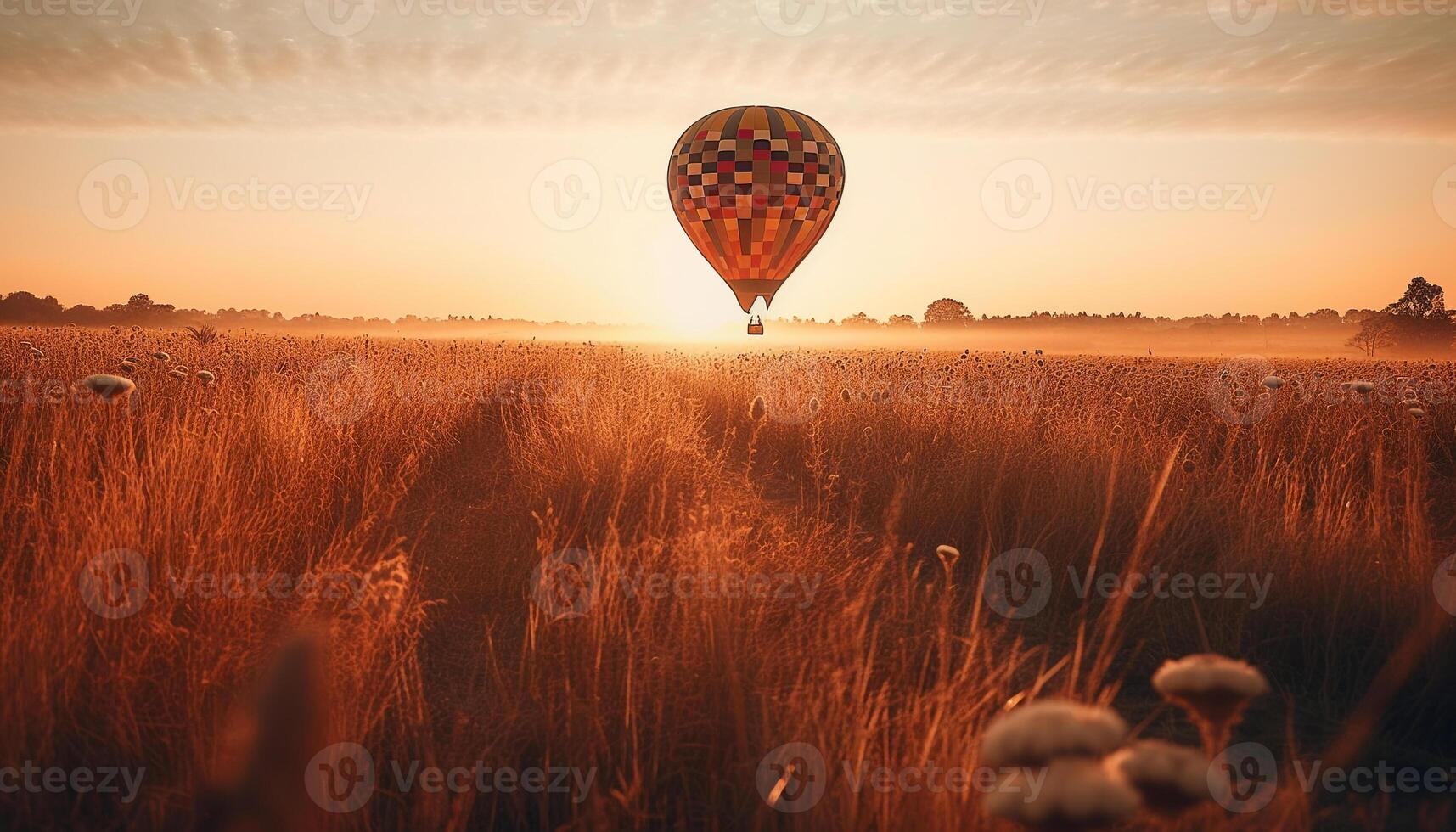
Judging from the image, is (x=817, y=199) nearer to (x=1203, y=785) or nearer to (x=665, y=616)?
(x=665, y=616)

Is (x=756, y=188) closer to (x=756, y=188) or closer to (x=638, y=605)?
(x=756, y=188)

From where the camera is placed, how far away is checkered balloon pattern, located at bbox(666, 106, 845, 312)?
56.1 ft

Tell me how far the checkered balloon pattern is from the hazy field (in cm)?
1041

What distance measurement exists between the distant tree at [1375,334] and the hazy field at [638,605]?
72646 mm

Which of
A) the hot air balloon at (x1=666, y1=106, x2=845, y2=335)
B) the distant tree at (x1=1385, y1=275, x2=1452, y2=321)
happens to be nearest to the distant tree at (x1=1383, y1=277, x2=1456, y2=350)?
the distant tree at (x1=1385, y1=275, x2=1452, y2=321)

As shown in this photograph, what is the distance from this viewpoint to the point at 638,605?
12.5 ft

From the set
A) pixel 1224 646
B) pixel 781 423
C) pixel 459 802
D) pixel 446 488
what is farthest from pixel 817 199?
pixel 459 802

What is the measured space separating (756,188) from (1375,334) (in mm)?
71838

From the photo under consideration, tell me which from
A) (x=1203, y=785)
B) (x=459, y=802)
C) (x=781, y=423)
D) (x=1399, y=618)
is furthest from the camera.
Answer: (x=781, y=423)

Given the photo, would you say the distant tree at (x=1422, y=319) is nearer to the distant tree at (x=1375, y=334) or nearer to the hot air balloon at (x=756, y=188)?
the distant tree at (x=1375, y=334)

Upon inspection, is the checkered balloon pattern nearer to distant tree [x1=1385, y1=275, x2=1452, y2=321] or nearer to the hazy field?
the hazy field

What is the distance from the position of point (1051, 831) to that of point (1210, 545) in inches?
188

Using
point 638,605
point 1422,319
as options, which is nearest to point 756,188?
point 638,605

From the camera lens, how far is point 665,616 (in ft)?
12.3
